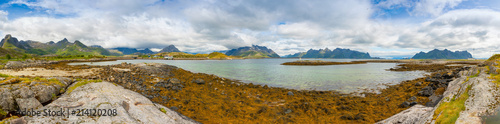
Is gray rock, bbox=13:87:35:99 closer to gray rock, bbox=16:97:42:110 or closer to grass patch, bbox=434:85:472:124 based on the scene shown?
gray rock, bbox=16:97:42:110

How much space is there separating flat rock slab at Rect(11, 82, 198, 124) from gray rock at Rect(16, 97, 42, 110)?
67 cm

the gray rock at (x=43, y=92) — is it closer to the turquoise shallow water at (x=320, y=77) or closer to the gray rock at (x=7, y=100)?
the gray rock at (x=7, y=100)

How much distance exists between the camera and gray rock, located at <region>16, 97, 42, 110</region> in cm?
611

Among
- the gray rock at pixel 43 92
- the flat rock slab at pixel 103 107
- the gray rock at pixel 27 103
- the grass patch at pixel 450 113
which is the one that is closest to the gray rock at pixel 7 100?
the gray rock at pixel 27 103

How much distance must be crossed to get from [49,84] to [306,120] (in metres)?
14.5

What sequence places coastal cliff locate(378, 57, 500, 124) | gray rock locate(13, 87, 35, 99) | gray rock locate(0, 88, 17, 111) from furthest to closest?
1. gray rock locate(13, 87, 35, 99)
2. coastal cliff locate(378, 57, 500, 124)
3. gray rock locate(0, 88, 17, 111)

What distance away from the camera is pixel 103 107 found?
645cm

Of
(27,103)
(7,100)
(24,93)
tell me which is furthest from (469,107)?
(24,93)

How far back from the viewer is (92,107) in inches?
249

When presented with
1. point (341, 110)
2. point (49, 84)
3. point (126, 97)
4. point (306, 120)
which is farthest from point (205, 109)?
point (341, 110)

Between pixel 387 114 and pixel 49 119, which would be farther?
pixel 387 114

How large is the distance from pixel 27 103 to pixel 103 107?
2585mm

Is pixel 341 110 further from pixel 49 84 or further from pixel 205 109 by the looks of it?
pixel 49 84

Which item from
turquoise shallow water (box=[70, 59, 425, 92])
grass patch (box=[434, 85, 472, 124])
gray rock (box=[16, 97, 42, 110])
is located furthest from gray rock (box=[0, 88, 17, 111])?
turquoise shallow water (box=[70, 59, 425, 92])
